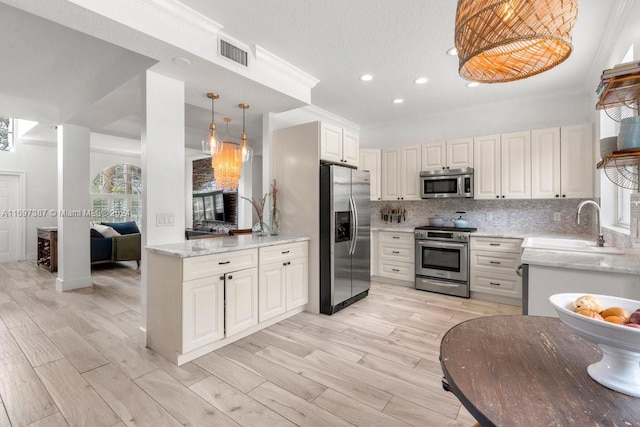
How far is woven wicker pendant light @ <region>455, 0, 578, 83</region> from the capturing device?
954 millimetres

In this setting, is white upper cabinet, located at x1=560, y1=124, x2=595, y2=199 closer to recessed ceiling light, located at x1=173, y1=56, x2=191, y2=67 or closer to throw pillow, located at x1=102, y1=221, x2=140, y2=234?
recessed ceiling light, located at x1=173, y1=56, x2=191, y2=67

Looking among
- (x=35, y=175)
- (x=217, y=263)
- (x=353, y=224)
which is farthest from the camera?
(x=35, y=175)

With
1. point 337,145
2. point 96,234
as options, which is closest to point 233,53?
point 337,145

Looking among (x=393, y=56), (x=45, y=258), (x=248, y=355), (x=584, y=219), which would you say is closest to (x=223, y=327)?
(x=248, y=355)

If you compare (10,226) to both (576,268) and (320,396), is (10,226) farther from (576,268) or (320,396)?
(576,268)

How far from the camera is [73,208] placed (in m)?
4.60

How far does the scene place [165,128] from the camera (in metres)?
2.82

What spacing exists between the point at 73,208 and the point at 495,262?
6116 mm

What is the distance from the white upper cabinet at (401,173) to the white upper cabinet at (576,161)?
178 cm

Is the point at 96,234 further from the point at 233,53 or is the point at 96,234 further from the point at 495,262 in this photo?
the point at 495,262

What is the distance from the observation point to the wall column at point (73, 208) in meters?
4.53

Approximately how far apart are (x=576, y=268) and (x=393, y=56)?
7.81ft

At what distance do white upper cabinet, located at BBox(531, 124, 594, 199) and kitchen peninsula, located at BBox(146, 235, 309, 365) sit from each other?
3453 millimetres

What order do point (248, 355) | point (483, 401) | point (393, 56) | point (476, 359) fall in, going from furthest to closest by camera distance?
point (393, 56)
point (248, 355)
point (476, 359)
point (483, 401)
